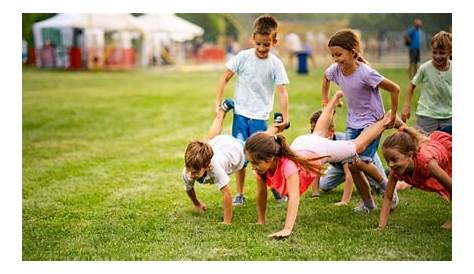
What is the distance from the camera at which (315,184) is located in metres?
5.51

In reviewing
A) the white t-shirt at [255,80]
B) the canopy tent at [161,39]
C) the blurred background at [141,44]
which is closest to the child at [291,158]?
the white t-shirt at [255,80]

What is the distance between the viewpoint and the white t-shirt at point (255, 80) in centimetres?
525

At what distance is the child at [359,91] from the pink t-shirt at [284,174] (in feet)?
1.49

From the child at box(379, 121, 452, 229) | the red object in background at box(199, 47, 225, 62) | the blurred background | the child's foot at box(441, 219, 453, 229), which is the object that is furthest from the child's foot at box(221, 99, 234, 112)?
the red object in background at box(199, 47, 225, 62)

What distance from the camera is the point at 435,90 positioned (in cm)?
555

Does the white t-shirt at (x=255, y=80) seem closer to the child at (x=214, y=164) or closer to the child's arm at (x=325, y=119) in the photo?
the child at (x=214, y=164)

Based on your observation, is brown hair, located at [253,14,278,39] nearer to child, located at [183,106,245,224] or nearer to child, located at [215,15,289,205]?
child, located at [215,15,289,205]

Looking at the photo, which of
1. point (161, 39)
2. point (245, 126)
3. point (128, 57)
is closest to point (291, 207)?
point (245, 126)

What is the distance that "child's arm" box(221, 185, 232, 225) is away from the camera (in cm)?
466

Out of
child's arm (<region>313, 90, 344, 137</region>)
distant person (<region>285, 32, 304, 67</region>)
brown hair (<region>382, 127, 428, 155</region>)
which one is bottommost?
brown hair (<region>382, 127, 428, 155</region>)

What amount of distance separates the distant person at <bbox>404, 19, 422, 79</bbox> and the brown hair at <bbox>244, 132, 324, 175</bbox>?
5.93m
